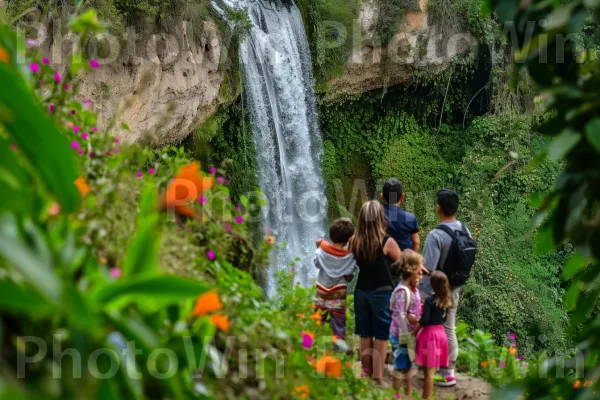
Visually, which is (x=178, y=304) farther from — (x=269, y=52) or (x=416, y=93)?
(x=416, y=93)

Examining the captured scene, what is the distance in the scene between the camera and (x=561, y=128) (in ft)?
5.07

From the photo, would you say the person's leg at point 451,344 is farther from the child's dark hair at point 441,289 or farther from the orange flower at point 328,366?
the orange flower at point 328,366

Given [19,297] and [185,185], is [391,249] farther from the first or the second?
[19,297]

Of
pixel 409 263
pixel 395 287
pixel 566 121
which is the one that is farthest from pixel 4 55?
pixel 395 287

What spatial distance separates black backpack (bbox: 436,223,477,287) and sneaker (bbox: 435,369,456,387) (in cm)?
62

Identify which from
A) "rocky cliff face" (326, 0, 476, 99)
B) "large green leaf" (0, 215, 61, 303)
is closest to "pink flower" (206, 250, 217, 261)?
"large green leaf" (0, 215, 61, 303)

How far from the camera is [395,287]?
397 cm

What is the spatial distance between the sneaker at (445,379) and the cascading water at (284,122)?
6.56 m

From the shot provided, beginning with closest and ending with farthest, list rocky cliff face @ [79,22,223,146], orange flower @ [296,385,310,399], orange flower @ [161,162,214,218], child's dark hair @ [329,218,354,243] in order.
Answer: orange flower @ [161,162,214,218] < orange flower @ [296,385,310,399] < child's dark hair @ [329,218,354,243] < rocky cliff face @ [79,22,223,146]

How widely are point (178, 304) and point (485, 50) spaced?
12535mm

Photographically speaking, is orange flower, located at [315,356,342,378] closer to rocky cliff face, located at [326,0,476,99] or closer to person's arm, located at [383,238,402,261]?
person's arm, located at [383,238,402,261]

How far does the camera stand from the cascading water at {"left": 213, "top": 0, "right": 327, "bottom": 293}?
10945 millimetres

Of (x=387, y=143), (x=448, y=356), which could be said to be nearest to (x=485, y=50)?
(x=387, y=143)

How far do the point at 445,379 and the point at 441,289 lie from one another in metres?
0.75
